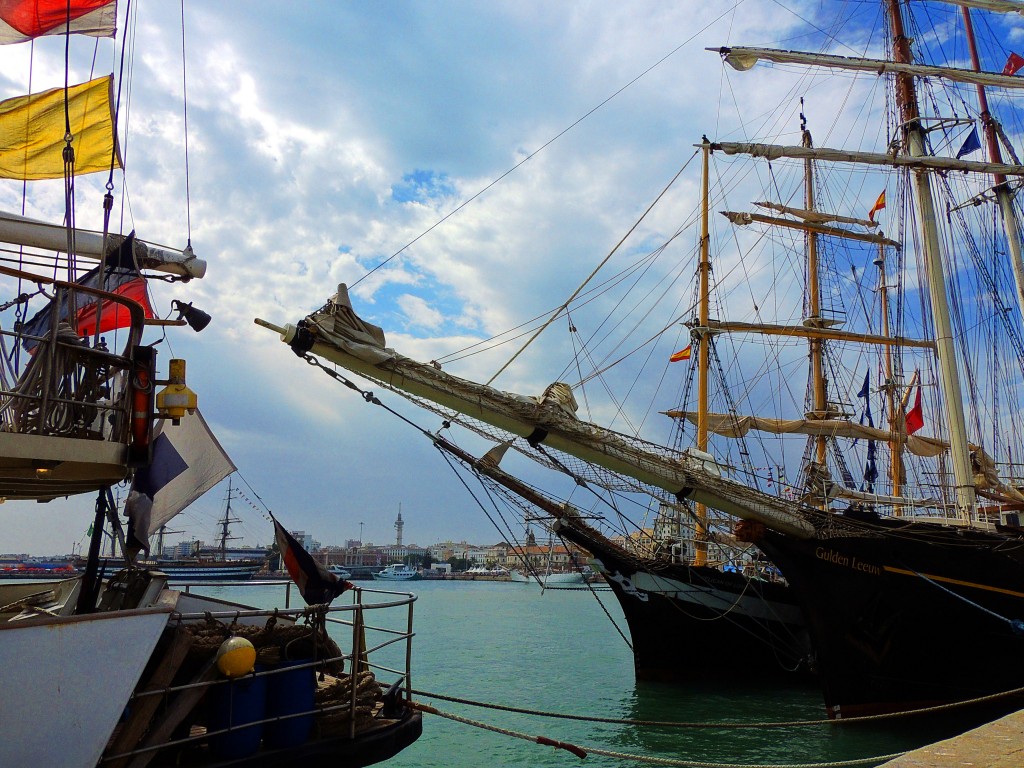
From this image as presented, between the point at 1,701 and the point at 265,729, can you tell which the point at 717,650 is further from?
the point at 1,701

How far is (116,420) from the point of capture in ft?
18.4

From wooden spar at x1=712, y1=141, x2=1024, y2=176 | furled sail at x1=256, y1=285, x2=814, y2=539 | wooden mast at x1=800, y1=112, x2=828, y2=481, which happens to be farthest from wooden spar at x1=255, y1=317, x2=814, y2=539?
wooden mast at x1=800, y1=112, x2=828, y2=481

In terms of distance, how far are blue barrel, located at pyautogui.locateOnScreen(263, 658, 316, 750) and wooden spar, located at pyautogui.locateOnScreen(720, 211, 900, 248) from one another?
1141 inches

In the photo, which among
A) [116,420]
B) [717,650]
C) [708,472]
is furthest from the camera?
[717,650]

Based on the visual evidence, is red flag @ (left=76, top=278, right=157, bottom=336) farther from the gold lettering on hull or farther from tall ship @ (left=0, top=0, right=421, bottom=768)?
the gold lettering on hull

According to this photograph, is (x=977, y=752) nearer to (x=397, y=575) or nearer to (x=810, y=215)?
(x=810, y=215)

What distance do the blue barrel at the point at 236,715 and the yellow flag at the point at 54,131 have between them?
26.2 feet

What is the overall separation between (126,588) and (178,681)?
1.59m

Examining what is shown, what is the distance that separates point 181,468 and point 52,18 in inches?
238

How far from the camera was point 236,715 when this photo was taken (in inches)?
203

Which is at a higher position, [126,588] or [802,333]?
[802,333]

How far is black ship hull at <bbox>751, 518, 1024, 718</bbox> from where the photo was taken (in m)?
13.8

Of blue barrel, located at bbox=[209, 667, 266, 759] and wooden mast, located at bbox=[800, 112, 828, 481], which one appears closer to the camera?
blue barrel, located at bbox=[209, 667, 266, 759]

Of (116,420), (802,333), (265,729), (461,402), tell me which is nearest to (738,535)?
(461,402)
